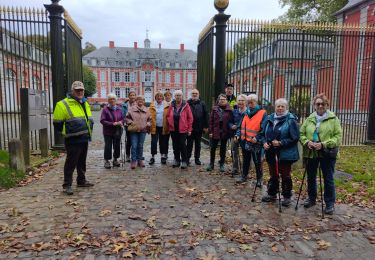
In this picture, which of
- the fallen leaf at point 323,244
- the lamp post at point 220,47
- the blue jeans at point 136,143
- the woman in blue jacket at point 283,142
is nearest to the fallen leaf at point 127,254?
the fallen leaf at point 323,244

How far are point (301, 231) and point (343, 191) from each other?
231 centimetres

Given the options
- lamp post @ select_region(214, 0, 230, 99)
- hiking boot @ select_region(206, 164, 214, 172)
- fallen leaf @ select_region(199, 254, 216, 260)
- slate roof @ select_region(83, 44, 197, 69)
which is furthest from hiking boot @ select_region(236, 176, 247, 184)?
slate roof @ select_region(83, 44, 197, 69)

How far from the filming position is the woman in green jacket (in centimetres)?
466

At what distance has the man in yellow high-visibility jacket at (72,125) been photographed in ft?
17.9

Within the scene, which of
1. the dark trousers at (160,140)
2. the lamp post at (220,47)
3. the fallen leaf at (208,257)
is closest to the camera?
the fallen leaf at (208,257)

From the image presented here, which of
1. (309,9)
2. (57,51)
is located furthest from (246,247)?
(309,9)

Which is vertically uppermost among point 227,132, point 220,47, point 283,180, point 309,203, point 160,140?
point 220,47

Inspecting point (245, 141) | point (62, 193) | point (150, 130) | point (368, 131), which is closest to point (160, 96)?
point (150, 130)

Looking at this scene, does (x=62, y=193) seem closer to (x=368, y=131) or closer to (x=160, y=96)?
(x=160, y=96)

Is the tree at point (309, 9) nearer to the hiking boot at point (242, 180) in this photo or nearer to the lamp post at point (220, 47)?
the lamp post at point (220, 47)

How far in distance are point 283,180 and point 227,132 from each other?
2.14 m

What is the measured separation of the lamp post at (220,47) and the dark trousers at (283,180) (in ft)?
15.0

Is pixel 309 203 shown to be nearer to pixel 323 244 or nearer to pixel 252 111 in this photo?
pixel 323 244

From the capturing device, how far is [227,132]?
7.02m
